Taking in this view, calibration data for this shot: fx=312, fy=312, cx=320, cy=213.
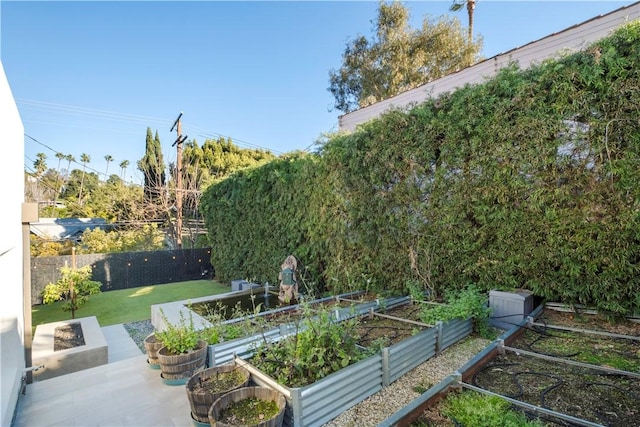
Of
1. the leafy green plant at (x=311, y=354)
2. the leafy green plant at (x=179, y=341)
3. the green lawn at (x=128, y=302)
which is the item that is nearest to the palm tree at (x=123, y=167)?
the green lawn at (x=128, y=302)

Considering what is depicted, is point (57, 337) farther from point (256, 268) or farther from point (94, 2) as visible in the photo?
point (94, 2)

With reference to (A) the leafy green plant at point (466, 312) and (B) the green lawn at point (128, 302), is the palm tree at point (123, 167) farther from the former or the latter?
(A) the leafy green plant at point (466, 312)

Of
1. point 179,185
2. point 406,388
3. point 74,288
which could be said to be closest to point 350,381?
point 406,388

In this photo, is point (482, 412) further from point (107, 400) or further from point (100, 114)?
point (100, 114)

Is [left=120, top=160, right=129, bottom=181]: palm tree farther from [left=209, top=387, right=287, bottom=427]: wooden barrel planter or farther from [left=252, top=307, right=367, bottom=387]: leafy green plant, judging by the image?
[left=209, top=387, right=287, bottom=427]: wooden barrel planter

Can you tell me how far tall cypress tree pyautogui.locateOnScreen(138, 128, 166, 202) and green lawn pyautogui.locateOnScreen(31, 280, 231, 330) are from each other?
6057 mm

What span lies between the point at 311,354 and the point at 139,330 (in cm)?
524

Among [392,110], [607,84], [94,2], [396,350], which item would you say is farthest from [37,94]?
[607,84]

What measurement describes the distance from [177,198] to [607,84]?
545 inches

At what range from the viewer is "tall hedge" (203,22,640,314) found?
349cm

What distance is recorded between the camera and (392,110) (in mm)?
5418

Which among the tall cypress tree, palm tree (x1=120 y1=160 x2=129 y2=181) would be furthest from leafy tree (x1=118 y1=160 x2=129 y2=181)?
the tall cypress tree

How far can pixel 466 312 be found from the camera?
4.04m

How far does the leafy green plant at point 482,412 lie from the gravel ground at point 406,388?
52 centimetres
